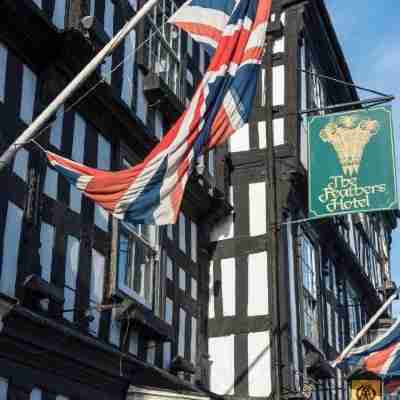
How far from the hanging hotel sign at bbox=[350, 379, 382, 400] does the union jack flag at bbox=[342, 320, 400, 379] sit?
1.44ft

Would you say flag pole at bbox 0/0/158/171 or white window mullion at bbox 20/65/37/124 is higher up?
white window mullion at bbox 20/65/37/124

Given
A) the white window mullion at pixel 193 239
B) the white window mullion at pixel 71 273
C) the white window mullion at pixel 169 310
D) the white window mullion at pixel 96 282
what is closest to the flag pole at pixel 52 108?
the white window mullion at pixel 71 273

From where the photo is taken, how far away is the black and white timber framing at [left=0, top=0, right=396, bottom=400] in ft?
29.9

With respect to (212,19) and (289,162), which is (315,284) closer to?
(289,162)

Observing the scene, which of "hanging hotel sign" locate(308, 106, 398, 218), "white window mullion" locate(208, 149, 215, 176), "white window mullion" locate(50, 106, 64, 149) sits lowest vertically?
"white window mullion" locate(50, 106, 64, 149)

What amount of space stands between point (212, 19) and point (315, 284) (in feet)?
29.0

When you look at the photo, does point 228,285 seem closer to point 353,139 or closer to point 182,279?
point 182,279

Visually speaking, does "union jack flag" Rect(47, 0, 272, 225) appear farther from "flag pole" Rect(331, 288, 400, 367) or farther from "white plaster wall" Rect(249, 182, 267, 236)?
"flag pole" Rect(331, 288, 400, 367)

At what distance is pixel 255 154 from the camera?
51.3 feet

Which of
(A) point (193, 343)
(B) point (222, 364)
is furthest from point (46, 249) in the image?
(B) point (222, 364)

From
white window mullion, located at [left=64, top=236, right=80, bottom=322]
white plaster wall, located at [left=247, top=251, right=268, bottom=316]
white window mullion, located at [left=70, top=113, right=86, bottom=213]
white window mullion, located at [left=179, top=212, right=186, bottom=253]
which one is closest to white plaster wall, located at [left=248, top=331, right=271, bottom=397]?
white plaster wall, located at [left=247, top=251, right=268, bottom=316]

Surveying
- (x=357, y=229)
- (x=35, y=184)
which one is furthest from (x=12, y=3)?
(x=357, y=229)

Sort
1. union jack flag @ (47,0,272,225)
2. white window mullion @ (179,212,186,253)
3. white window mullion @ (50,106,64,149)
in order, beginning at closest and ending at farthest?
union jack flag @ (47,0,272,225)
white window mullion @ (50,106,64,149)
white window mullion @ (179,212,186,253)

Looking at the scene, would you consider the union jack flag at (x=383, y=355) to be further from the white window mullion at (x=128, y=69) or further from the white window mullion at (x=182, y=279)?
the white window mullion at (x=128, y=69)
